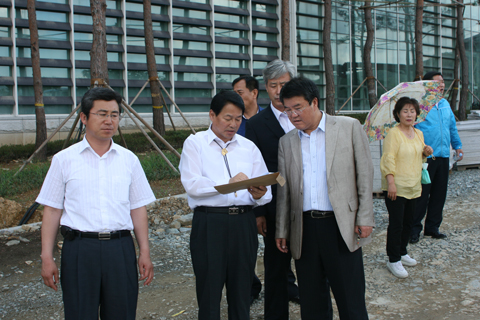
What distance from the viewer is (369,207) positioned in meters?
2.98

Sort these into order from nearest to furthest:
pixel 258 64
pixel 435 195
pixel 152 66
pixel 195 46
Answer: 1. pixel 435 195
2. pixel 152 66
3. pixel 195 46
4. pixel 258 64

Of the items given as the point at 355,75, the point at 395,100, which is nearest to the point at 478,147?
the point at 395,100

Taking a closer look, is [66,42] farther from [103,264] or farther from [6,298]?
[103,264]

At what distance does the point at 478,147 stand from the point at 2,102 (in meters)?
14.9

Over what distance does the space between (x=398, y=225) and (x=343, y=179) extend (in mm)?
2059

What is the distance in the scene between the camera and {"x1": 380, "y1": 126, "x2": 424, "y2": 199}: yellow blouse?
4.77m

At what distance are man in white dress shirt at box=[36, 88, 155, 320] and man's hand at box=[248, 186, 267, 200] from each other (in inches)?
30.6

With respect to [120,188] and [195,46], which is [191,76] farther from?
[120,188]

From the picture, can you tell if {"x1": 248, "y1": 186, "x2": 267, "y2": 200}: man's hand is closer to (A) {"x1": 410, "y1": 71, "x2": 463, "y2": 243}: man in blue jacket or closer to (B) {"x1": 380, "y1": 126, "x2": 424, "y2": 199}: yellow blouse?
(B) {"x1": 380, "y1": 126, "x2": 424, "y2": 199}: yellow blouse

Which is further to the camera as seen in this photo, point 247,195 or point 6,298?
point 6,298

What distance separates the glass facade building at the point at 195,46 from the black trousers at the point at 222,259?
14476 millimetres

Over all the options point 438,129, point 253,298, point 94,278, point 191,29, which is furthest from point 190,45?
point 94,278

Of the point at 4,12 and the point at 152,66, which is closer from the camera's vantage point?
the point at 152,66

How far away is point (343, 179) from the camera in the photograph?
2.96 metres
